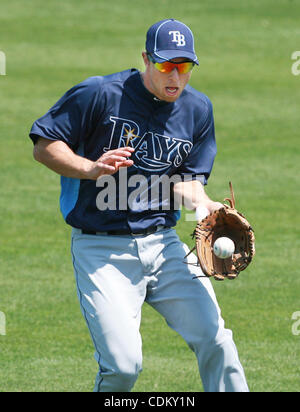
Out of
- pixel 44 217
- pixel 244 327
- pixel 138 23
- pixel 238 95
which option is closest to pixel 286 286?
pixel 244 327

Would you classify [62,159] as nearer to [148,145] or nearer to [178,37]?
[148,145]

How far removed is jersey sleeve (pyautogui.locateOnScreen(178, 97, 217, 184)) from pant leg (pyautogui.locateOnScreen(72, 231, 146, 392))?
649 millimetres

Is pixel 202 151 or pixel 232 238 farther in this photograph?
pixel 202 151

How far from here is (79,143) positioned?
517cm

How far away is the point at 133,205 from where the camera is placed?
5.18 meters

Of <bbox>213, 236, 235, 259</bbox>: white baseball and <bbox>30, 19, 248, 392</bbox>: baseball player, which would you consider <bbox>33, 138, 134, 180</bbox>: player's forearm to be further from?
<bbox>213, 236, 235, 259</bbox>: white baseball

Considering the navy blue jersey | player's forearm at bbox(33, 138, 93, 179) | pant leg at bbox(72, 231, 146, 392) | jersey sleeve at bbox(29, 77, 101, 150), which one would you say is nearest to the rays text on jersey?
the navy blue jersey

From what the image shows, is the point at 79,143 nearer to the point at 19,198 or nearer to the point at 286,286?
the point at 286,286

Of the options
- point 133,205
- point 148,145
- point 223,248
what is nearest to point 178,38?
point 148,145

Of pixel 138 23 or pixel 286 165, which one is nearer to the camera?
pixel 286 165

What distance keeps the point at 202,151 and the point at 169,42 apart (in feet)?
2.49

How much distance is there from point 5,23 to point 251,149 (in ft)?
26.8

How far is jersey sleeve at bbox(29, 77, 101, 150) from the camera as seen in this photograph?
5051mm
